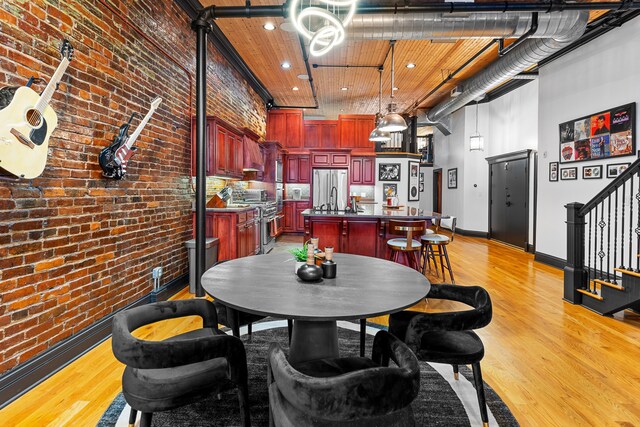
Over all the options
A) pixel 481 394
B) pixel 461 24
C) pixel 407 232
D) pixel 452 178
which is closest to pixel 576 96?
pixel 461 24

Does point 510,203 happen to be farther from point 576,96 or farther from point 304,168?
point 304,168

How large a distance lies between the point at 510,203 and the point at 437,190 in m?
4.22

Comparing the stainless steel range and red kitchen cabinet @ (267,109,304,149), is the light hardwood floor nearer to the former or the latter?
the stainless steel range

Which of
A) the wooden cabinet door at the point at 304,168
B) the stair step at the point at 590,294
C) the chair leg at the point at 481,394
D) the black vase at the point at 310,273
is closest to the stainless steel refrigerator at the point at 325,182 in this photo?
the wooden cabinet door at the point at 304,168

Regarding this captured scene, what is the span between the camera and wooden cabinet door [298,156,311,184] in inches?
391

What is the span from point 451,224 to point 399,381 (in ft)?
13.6

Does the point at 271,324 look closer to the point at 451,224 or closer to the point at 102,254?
the point at 102,254

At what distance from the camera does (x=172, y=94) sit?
160 inches

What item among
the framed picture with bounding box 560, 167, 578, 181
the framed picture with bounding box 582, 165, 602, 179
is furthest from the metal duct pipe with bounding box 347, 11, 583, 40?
the framed picture with bounding box 560, 167, 578, 181

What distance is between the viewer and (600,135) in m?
4.86

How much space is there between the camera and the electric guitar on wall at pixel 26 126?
6.33ft

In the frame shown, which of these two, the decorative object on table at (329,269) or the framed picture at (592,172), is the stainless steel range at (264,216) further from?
the framed picture at (592,172)

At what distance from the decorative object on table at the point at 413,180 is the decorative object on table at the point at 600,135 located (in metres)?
4.66

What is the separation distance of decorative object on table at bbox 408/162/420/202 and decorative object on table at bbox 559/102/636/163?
4655 mm
